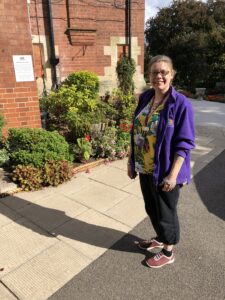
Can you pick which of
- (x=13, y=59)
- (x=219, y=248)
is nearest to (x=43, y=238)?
(x=219, y=248)

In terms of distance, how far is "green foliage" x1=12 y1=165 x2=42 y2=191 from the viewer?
3810mm

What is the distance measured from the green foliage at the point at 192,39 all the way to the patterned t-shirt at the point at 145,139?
14609 millimetres

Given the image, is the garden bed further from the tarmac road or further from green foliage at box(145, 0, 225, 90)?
green foliage at box(145, 0, 225, 90)

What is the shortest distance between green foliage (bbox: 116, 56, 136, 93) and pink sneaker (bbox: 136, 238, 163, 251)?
735 centimetres

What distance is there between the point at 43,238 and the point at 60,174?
129 centimetres

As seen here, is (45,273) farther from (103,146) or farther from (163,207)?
(103,146)

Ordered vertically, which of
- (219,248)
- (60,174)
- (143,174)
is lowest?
(219,248)

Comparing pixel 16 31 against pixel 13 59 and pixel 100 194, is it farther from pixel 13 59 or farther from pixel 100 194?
pixel 100 194

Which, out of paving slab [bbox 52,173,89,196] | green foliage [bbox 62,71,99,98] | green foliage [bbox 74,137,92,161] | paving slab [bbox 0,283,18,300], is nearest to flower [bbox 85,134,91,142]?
green foliage [bbox 74,137,92,161]

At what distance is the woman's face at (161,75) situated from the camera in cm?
207

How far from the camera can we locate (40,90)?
7707 millimetres

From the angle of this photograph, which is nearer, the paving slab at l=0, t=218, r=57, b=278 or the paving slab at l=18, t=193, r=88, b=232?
the paving slab at l=0, t=218, r=57, b=278

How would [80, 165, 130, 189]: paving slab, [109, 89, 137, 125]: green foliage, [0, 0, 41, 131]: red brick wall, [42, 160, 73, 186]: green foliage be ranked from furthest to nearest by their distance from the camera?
[109, 89, 137, 125]: green foliage → [0, 0, 41, 131]: red brick wall → [80, 165, 130, 189]: paving slab → [42, 160, 73, 186]: green foliage

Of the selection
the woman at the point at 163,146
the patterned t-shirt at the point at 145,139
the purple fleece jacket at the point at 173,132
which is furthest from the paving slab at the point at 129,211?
the purple fleece jacket at the point at 173,132
